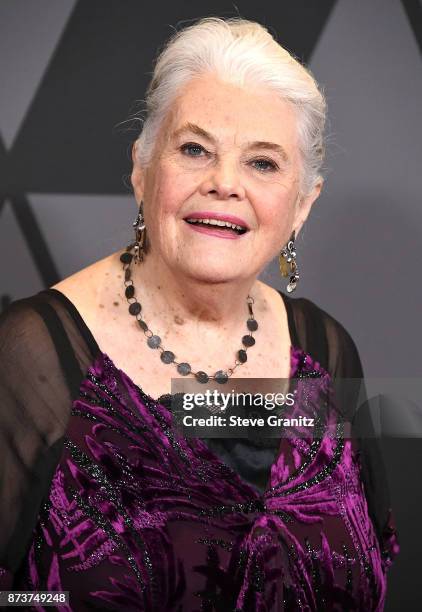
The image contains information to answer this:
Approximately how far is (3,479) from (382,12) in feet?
5.56

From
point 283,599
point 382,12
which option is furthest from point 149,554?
point 382,12

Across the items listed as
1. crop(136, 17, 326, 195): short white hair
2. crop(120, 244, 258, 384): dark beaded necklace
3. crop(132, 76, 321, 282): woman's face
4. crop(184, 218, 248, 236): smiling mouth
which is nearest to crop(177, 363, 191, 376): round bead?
crop(120, 244, 258, 384): dark beaded necklace

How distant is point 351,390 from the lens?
7.47 ft

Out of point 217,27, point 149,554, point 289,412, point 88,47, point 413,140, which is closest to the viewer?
point 149,554

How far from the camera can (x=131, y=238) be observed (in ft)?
8.41

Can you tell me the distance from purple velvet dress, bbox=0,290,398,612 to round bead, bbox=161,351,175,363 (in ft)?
0.36

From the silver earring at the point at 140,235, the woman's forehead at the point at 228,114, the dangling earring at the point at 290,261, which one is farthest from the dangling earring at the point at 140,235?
the dangling earring at the point at 290,261

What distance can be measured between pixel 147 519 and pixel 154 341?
38 centimetres

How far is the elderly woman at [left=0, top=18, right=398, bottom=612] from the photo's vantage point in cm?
179

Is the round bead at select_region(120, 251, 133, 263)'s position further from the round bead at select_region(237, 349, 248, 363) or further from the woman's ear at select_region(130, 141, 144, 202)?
the round bead at select_region(237, 349, 248, 363)

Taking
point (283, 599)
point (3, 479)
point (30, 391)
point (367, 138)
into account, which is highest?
point (367, 138)

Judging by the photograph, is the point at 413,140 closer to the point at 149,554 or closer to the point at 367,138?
the point at 367,138

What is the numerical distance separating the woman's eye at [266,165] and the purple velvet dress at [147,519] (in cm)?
49

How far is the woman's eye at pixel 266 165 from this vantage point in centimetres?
187
